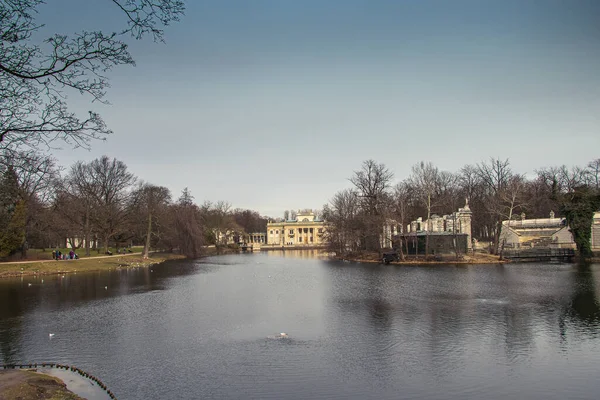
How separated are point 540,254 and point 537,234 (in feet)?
27.5

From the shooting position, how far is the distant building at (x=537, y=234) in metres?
52.3

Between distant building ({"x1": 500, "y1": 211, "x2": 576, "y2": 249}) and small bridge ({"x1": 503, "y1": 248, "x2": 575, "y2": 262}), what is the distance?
8.25 ft

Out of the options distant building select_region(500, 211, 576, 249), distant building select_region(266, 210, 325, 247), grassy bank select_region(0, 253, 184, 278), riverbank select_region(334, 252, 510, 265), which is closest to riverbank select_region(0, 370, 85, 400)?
grassy bank select_region(0, 253, 184, 278)

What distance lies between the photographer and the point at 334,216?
6912 cm

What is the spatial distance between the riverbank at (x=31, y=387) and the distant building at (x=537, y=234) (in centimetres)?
4919

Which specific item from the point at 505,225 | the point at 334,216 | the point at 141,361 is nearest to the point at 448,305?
the point at 141,361

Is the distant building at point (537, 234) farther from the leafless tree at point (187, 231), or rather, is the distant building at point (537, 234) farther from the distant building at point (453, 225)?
the leafless tree at point (187, 231)

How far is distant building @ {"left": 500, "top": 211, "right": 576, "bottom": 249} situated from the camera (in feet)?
172

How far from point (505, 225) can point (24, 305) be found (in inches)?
2069

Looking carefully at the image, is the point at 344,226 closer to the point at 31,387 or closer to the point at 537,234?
the point at 537,234

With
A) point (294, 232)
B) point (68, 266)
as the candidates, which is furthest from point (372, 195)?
point (294, 232)

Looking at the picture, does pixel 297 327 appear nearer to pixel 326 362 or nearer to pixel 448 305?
pixel 326 362

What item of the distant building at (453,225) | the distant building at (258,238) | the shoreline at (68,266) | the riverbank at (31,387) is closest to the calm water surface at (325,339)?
the riverbank at (31,387)

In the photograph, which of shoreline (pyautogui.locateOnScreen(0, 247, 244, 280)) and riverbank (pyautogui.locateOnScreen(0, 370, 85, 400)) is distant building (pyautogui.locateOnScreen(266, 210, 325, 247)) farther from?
riverbank (pyautogui.locateOnScreen(0, 370, 85, 400))
